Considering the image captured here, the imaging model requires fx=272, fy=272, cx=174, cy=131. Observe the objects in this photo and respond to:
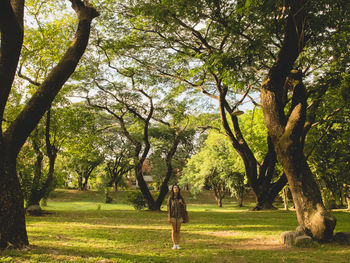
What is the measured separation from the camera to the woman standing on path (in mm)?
7383

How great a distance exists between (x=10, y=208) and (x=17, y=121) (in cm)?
199

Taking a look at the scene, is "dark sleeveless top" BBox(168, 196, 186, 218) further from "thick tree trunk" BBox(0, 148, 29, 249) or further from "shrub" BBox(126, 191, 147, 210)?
"shrub" BBox(126, 191, 147, 210)

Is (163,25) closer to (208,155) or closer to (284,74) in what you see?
(284,74)

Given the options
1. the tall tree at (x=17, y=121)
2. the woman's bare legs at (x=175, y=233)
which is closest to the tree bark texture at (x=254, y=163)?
the woman's bare legs at (x=175, y=233)

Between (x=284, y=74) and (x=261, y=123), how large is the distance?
52.5 ft

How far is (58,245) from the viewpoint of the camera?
23.0 feet

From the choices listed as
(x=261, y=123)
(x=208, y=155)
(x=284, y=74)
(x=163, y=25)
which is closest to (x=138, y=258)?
(x=284, y=74)

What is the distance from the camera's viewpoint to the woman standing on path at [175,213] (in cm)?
738

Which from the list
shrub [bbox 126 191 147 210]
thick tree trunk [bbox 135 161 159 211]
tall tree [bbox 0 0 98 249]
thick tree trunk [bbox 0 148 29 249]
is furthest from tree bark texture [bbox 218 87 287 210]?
thick tree trunk [bbox 0 148 29 249]

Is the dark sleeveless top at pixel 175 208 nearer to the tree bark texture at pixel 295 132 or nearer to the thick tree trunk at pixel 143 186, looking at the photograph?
the tree bark texture at pixel 295 132

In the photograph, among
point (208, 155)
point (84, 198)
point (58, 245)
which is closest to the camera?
point (58, 245)

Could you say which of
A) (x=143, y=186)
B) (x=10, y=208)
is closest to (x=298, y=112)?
(x=10, y=208)

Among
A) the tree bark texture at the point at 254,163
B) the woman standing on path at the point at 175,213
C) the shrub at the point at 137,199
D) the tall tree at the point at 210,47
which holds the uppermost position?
the tall tree at the point at 210,47

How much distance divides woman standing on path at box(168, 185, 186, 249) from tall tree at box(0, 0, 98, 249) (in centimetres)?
354
